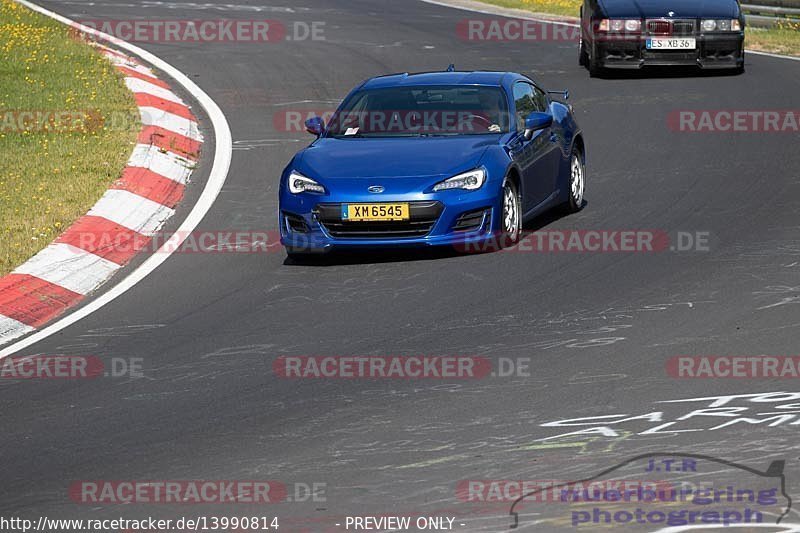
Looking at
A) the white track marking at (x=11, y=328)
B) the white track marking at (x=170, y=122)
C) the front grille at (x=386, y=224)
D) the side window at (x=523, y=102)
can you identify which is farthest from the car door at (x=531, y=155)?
the white track marking at (x=170, y=122)

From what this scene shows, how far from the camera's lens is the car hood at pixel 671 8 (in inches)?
864

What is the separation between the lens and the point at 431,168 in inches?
477

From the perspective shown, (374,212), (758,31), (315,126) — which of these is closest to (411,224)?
(374,212)

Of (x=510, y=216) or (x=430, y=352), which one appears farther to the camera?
(x=510, y=216)

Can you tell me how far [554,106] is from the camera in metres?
14.4

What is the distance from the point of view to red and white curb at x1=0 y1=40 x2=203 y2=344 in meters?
11.2

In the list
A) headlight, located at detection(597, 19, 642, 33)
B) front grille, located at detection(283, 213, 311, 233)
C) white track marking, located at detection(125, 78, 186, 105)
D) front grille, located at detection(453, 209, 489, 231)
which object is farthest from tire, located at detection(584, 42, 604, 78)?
front grille, located at detection(283, 213, 311, 233)

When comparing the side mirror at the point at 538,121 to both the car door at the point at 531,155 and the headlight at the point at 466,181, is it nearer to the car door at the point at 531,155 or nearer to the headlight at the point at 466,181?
the car door at the point at 531,155

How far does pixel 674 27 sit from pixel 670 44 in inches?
9.5

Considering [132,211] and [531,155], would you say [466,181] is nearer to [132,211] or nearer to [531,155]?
[531,155]

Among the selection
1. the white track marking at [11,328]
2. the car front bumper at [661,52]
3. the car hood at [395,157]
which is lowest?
the white track marking at [11,328]

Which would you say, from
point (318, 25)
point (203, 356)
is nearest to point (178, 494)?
point (203, 356)

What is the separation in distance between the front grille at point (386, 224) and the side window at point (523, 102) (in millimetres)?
1617

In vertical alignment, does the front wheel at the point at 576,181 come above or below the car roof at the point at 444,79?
below
